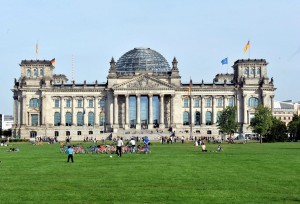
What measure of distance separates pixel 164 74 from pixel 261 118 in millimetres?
52426

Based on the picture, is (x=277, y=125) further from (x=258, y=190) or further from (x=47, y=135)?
(x=258, y=190)

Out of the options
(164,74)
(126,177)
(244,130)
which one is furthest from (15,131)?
(126,177)

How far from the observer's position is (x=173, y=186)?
26859mm

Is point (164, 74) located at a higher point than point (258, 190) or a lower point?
higher

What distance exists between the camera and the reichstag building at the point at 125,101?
153 metres

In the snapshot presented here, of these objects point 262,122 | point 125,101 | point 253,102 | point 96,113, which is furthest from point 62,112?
point 262,122

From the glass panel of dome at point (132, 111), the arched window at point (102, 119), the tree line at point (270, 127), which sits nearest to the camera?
the tree line at point (270, 127)

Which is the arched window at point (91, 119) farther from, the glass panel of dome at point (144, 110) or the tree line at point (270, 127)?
the tree line at point (270, 127)

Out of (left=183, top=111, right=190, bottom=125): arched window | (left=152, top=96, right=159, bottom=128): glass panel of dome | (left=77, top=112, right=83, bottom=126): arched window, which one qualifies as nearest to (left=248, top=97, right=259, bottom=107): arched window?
(left=183, top=111, right=190, bottom=125): arched window

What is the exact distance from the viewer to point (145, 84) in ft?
498

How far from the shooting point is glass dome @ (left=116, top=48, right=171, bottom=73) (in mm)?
164500

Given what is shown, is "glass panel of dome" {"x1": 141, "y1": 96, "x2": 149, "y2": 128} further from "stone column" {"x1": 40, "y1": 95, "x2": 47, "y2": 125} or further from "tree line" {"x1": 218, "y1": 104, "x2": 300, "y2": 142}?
"tree line" {"x1": 218, "y1": 104, "x2": 300, "y2": 142}

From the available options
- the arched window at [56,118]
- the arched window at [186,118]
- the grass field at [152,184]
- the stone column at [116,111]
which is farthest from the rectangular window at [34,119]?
the grass field at [152,184]

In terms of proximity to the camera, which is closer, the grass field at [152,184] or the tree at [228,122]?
the grass field at [152,184]
